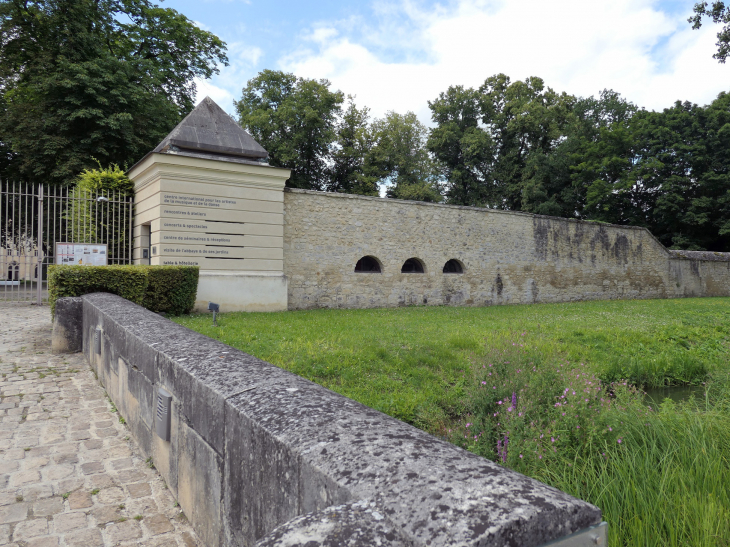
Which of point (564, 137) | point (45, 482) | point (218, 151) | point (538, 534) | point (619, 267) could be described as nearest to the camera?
point (538, 534)

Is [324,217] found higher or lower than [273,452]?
higher

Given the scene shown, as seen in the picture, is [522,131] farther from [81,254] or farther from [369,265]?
[81,254]

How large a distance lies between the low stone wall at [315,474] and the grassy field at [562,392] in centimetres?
131

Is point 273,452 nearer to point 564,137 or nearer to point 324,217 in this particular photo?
point 324,217

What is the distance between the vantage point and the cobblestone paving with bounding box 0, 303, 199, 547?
2.39 meters

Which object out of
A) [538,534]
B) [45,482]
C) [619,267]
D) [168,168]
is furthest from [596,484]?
[619,267]

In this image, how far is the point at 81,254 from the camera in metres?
10.2

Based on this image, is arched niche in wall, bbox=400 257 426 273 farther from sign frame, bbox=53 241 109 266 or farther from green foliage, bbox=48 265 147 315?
sign frame, bbox=53 241 109 266

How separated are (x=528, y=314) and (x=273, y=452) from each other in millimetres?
12181

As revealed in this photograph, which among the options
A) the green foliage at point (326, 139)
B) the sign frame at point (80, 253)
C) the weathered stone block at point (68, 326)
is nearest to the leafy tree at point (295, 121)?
the green foliage at point (326, 139)

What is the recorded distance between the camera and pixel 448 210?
613 inches

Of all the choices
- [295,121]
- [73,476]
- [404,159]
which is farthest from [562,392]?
[404,159]

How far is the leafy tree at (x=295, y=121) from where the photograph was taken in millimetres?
24766

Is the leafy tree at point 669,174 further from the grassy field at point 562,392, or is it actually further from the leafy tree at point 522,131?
the grassy field at point 562,392
